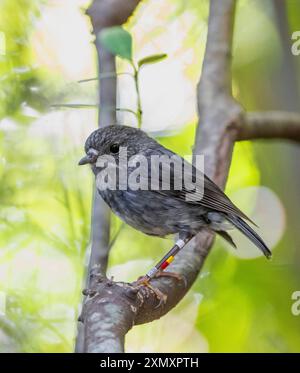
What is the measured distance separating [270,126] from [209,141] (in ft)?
0.91

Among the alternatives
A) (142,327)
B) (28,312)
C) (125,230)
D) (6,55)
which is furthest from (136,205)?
(6,55)

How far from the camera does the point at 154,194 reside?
75.1 inches

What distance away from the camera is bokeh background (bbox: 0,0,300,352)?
2186mm

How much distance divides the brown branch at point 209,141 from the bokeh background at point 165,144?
6cm

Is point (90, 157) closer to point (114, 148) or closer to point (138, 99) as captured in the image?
point (114, 148)

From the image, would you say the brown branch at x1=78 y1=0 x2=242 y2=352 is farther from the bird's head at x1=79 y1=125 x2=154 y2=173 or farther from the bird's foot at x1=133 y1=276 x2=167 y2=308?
the bird's head at x1=79 y1=125 x2=154 y2=173

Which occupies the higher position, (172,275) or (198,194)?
(198,194)

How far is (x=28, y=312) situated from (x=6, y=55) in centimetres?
102

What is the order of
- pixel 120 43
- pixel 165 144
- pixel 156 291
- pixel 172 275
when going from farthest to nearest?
1. pixel 165 144
2. pixel 120 43
3. pixel 172 275
4. pixel 156 291

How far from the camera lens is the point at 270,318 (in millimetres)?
2229

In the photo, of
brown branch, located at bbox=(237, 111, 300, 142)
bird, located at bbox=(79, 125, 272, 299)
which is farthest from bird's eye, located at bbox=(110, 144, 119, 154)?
brown branch, located at bbox=(237, 111, 300, 142)

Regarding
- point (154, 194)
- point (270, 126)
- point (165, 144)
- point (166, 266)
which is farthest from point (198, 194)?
point (270, 126)

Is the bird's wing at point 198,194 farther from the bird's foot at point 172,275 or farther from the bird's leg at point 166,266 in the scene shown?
the bird's foot at point 172,275

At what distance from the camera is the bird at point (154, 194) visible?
1895 millimetres
